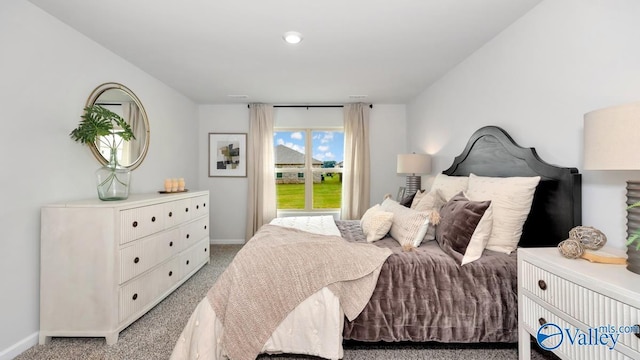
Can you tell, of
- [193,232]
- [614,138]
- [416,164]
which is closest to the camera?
[614,138]

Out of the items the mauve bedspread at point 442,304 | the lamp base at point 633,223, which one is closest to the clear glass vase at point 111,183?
the mauve bedspread at point 442,304

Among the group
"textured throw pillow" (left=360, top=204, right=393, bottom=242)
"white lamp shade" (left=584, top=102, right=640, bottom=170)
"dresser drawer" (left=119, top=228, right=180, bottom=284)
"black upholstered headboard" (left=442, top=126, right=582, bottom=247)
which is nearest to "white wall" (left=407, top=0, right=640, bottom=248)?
"black upholstered headboard" (left=442, top=126, right=582, bottom=247)

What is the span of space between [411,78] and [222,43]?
7.45 ft

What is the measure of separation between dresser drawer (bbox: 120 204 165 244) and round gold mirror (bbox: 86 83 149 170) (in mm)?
679

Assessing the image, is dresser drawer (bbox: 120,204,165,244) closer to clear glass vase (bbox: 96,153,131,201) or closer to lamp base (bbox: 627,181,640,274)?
clear glass vase (bbox: 96,153,131,201)

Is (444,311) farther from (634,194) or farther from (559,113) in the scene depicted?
(559,113)

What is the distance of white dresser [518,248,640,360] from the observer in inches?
39.2

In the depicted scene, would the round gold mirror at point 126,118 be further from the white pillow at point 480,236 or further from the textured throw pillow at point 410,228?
the white pillow at point 480,236

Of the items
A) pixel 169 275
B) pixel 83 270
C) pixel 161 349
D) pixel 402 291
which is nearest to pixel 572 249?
pixel 402 291

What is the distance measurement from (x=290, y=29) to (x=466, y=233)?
2.07 m

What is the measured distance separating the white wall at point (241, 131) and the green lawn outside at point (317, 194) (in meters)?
0.61

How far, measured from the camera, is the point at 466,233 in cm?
181

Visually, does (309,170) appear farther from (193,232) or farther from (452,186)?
(452,186)

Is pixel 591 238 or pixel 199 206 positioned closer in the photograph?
pixel 591 238
